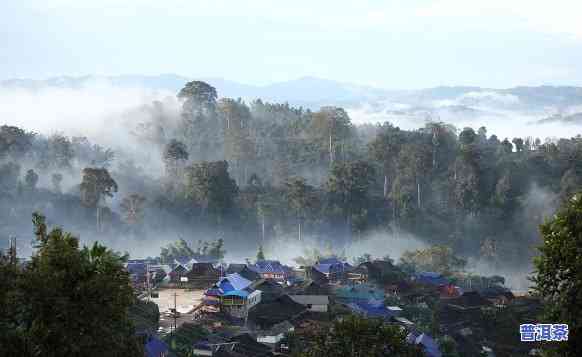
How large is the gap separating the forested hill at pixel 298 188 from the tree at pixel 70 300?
49.2m

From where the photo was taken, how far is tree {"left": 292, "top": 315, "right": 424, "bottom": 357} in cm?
1922

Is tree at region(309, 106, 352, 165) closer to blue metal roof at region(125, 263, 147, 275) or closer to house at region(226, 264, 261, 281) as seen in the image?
house at region(226, 264, 261, 281)

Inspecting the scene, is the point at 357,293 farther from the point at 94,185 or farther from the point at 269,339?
the point at 94,185

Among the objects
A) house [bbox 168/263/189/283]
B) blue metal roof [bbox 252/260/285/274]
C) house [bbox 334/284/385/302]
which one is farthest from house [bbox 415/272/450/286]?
house [bbox 168/263/189/283]

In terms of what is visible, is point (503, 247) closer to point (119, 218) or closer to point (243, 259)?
point (243, 259)

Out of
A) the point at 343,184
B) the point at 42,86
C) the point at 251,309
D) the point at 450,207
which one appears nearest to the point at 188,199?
the point at 343,184

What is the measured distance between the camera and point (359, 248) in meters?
72.9

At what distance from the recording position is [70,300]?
1644 centimetres

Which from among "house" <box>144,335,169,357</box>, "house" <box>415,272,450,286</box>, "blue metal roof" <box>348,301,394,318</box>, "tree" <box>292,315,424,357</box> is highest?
"tree" <box>292,315,424,357</box>

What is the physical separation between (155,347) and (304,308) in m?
11.3

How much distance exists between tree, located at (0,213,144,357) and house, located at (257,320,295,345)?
1622cm

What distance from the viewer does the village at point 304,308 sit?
32.7 meters

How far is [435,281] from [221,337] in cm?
2349

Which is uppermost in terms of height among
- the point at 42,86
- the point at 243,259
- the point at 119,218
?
the point at 42,86
